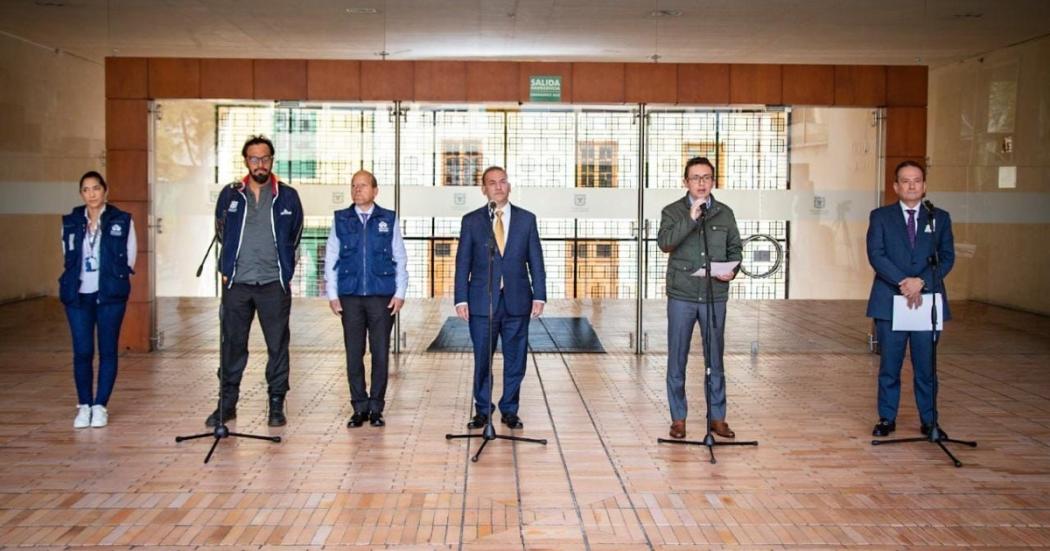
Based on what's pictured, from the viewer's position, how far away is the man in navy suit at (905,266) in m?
6.12

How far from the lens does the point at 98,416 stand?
6.41 m

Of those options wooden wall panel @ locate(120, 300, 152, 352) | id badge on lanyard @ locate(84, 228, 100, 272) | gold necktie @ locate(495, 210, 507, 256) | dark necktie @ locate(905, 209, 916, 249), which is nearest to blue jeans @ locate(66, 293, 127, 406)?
id badge on lanyard @ locate(84, 228, 100, 272)

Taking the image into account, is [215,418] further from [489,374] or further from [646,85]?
[646,85]

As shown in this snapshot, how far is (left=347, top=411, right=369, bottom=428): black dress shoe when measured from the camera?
6457mm

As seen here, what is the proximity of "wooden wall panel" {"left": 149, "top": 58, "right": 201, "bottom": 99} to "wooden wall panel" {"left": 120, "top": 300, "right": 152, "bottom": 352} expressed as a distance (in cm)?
161

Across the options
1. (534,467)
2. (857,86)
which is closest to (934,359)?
(534,467)

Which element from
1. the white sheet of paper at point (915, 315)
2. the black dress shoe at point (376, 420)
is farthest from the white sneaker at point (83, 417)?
the white sheet of paper at point (915, 315)

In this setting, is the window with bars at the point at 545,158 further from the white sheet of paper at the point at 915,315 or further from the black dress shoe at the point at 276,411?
the white sheet of paper at the point at 915,315

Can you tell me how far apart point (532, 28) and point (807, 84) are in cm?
272

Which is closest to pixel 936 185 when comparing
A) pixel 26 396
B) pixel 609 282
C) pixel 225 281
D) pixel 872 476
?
pixel 609 282

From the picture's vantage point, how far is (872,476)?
5.34m

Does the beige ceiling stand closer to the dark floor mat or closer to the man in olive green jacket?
the dark floor mat

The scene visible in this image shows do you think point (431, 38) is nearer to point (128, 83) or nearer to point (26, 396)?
point (128, 83)

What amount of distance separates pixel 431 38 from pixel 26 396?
5.29m
